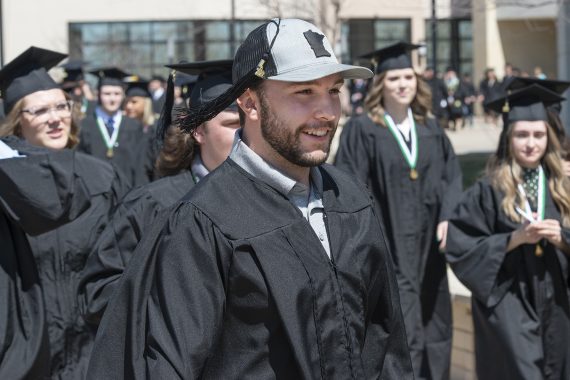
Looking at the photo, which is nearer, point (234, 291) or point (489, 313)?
point (234, 291)

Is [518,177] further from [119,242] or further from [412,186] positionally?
[119,242]

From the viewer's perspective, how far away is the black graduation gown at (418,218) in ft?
26.8

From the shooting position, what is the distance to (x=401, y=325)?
3.58 meters

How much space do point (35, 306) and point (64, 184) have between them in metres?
0.60

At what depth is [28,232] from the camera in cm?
512

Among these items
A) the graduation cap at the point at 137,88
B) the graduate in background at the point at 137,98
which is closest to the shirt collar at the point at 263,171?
the graduate in background at the point at 137,98

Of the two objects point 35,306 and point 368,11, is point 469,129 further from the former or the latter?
point 35,306

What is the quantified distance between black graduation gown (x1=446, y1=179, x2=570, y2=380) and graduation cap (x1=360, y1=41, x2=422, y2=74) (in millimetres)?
2107

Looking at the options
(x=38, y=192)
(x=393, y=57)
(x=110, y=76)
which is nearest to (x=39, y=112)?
(x=38, y=192)

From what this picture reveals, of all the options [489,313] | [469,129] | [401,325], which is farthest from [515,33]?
[401,325]

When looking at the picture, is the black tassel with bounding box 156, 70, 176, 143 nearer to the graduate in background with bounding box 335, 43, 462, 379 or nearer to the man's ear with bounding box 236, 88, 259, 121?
the man's ear with bounding box 236, 88, 259, 121

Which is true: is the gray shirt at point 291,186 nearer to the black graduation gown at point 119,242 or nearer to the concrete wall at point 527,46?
the black graduation gown at point 119,242

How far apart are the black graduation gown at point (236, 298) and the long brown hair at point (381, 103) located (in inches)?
204

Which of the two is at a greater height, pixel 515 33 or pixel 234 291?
pixel 515 33
